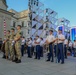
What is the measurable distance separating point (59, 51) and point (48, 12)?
16030 mm

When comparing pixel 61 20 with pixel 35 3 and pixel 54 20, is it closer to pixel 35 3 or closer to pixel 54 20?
pixel 54 20

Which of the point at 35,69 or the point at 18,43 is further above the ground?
the point at 18,43

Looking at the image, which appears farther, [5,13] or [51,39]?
[5,13]

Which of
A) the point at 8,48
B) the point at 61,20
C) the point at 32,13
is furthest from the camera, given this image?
the point at 61,20

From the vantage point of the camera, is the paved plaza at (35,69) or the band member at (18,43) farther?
the band member at (18,43)

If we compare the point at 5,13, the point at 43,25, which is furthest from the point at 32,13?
the point at 5,13

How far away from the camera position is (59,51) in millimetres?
8227

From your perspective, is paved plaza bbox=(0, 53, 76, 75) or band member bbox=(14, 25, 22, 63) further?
band member bbox=(14, 25, 22, 63)

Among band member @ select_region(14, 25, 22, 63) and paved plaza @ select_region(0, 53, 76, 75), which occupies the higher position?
band member @ select_region(14, 25, 22, 63)

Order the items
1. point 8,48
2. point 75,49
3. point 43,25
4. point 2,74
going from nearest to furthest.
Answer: point 2,74, point 8,48, point 75,49, point 43,25

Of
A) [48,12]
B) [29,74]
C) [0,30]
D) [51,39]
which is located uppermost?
[48,12]

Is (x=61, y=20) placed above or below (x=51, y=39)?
above

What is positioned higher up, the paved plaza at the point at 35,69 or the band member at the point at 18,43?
the band member at the point at 18,43

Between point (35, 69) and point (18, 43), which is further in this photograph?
point (18, 43)
